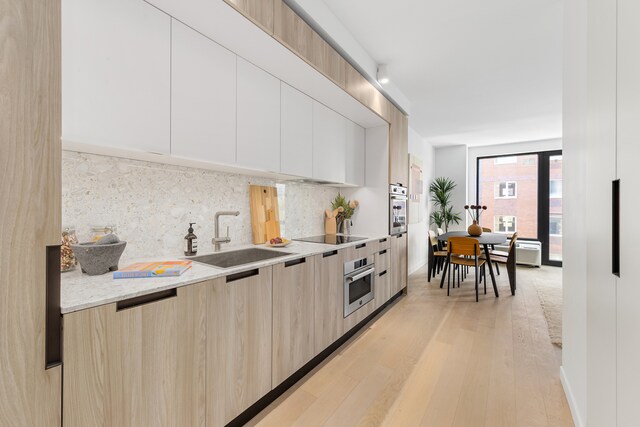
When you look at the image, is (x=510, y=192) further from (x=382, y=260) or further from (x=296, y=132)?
(x=296, y=132)

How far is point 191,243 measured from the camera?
1816mm

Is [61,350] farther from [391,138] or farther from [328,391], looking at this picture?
[391,138]

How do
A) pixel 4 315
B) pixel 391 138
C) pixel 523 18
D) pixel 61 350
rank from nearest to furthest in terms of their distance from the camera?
pixel 4 315
pixel 61 350
pixel 523 18
pixel 391 138

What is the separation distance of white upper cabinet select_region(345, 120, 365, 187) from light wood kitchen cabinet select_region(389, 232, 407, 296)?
2.88 ft

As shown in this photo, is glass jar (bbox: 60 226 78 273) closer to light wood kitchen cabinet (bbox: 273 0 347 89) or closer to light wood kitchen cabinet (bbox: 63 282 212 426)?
light wood kitchen cabinet (bbox: 63 282 212 426)

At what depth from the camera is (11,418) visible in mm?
782

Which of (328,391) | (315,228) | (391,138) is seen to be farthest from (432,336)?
(391,138)

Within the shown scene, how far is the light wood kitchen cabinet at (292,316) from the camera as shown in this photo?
5.76 ft

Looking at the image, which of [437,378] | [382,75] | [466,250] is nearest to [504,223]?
[466,250]

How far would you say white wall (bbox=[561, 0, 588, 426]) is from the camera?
148 cm

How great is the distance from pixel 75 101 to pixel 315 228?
93.4 inches

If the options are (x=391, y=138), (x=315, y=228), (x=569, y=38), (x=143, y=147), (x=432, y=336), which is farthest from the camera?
(x=391, y=138)

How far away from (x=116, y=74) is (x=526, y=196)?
7652 mm

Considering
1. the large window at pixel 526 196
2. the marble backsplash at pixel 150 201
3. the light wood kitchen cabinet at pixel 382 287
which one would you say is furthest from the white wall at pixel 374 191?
the large window at pixel 526 196
